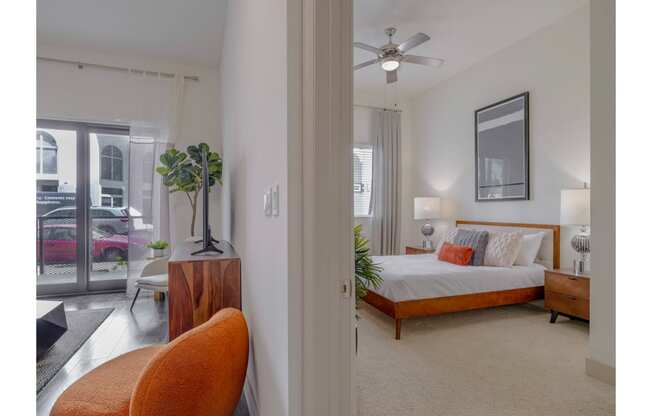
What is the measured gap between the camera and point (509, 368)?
2.30m

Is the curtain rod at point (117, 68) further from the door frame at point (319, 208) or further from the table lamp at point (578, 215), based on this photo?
the table lamp at point (578, 215)

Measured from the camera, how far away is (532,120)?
3.71m

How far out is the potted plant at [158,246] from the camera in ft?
12.8

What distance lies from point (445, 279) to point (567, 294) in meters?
1.12

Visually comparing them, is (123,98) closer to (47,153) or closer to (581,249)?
(47,153)

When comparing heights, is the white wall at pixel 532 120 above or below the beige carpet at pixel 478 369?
above

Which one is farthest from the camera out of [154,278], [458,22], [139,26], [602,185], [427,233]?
[427,233]

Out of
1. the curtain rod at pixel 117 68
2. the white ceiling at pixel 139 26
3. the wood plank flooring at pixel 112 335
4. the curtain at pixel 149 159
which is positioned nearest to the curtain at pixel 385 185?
the white ceiling at pixel 139 26

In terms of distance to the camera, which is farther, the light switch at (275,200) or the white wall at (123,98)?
the white wall at (123,98)

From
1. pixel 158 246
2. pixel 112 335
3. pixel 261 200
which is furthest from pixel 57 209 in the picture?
pixel 261 200

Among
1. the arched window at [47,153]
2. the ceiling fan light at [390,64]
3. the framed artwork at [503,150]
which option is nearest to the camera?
the ceiling fan light at [390,64]

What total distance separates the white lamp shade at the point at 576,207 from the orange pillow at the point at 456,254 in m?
0.92
